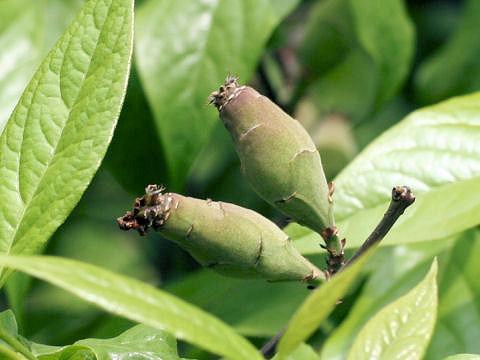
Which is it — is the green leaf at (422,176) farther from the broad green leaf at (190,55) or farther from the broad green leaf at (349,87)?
the broad green leaf at (349,87)

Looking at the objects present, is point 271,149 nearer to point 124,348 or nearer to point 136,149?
point 124,348


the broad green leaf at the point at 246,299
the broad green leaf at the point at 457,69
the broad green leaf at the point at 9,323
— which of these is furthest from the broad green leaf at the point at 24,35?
the broad green leaf at the point at 457,69

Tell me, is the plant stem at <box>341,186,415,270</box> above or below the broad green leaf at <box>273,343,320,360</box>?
above

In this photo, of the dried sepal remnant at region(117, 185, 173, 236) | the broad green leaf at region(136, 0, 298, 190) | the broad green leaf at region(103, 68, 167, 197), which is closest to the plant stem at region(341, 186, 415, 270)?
the dried sepal remnant at region(117, 185, 173, 236)

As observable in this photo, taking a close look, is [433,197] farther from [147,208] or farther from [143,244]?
[143,244]

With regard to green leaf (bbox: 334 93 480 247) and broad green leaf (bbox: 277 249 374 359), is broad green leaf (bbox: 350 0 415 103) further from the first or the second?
broad green leaf (bbox: 277 249 374 359)

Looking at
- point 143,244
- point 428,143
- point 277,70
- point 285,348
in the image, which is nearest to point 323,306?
point 285,348
